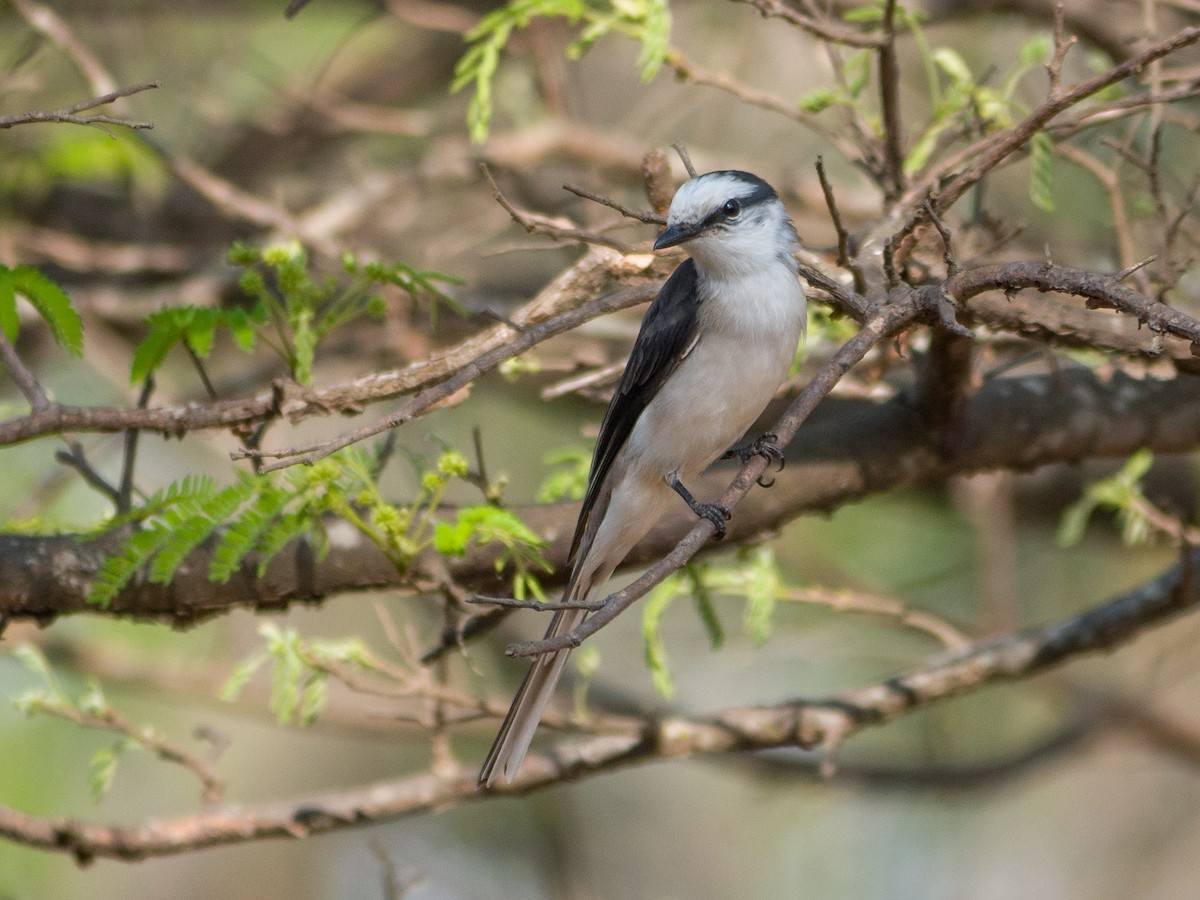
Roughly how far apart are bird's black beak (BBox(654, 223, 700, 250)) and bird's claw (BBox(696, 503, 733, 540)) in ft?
2.09

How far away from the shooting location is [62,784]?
6668mm

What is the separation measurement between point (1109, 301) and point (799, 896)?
23.3ft

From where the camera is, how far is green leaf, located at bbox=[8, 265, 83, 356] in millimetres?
2717

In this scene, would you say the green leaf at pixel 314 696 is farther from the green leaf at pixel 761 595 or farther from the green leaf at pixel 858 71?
the green leaf at pixel 858 71

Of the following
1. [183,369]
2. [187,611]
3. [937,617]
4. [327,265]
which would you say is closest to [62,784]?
[183,369]

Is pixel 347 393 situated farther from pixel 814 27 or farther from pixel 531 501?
pixel 531 501

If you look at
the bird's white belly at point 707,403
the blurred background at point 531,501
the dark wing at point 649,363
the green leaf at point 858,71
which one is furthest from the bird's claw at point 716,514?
the green leaf at point 858,71

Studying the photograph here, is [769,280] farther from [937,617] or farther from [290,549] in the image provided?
[937,617]

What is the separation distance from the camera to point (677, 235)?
9.95 ft

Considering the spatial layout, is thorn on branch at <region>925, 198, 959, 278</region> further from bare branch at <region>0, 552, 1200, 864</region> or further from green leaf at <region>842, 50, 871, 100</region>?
bare branch at <region>0, 552, 1200, 864</region>

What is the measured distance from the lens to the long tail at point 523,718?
3.00 m

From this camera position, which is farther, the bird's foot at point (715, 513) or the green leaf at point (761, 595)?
the green leaf at point (761, 595)

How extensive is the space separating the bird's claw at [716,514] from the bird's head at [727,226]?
62cm

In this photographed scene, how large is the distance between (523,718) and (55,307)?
56.3 inches
